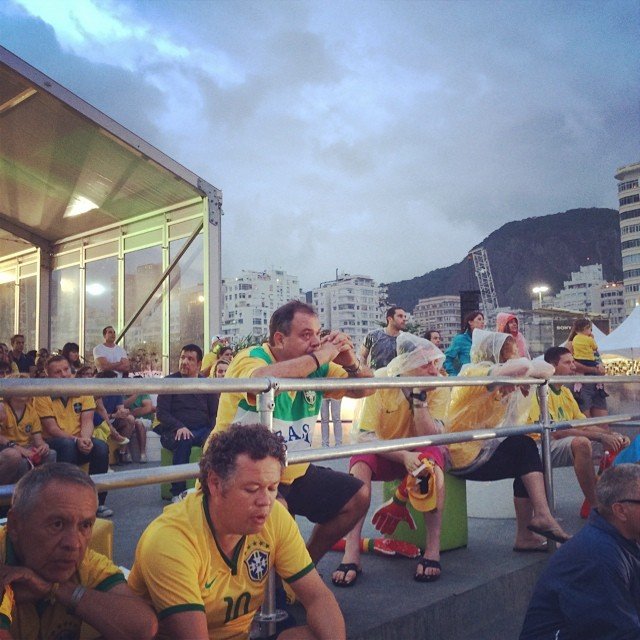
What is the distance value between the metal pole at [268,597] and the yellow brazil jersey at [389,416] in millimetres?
1412

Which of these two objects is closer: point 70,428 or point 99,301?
point 70,428

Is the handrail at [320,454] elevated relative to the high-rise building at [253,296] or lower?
lower

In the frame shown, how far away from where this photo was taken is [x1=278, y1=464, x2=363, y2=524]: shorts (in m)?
2.71

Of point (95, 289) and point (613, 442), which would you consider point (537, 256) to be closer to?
point (95, 289)

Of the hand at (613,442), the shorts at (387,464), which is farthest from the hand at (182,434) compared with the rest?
the hand at (613,442)

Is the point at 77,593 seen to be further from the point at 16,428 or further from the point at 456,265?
the point at 456,265

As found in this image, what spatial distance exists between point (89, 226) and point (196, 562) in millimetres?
12132

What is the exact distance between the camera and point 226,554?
192 cm

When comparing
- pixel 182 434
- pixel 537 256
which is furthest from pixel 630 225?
pixel 182 434

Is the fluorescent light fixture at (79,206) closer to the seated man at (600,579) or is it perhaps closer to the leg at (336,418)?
the leg at (336,418)

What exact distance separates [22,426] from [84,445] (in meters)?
0.45

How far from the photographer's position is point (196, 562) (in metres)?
1.82

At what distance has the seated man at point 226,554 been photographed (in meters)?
1.76

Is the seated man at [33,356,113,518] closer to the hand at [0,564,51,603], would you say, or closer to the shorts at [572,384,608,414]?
the hand at [0,564,51,603]
